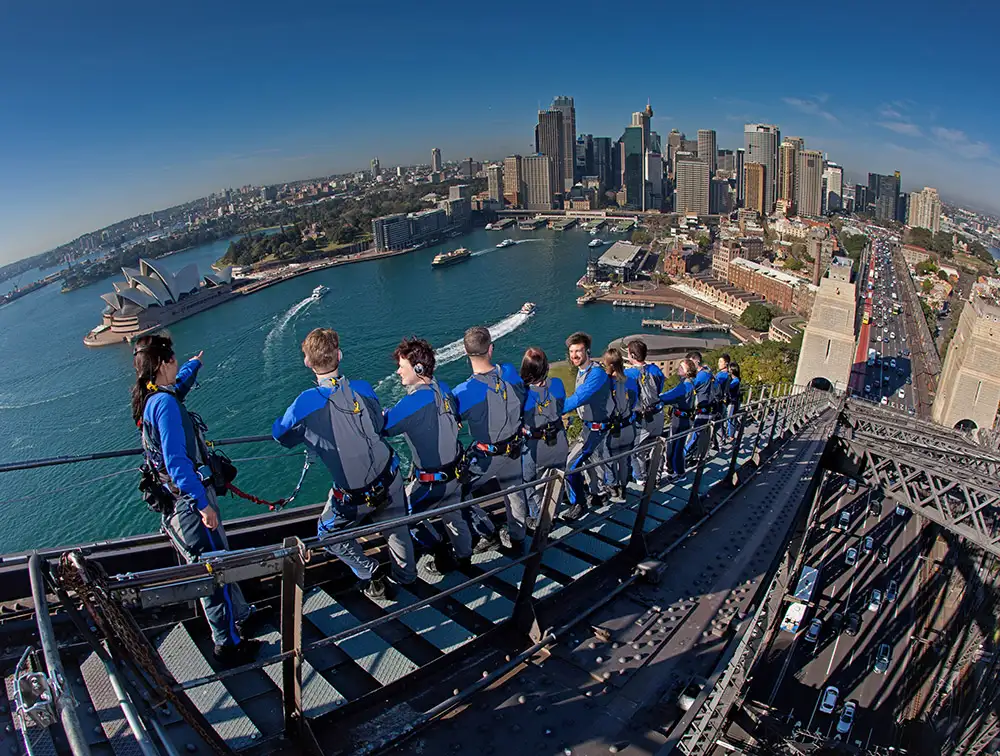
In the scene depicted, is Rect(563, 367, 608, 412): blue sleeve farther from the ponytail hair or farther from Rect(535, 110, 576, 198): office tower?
Rect(535, 110, 576, 198): office tower

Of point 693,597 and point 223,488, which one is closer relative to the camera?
point 223,488

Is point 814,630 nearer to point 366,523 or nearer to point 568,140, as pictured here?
point 366,523

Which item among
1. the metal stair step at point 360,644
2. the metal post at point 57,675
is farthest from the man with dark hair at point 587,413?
the metal post at point 57,675

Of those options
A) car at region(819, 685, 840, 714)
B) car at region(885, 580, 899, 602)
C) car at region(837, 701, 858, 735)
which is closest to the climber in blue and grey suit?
car at region(837, 701, 858, 735)

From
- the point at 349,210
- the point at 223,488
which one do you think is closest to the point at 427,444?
the point at 223,488

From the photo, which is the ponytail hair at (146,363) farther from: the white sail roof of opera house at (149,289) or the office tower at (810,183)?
the office tower at (810,183)

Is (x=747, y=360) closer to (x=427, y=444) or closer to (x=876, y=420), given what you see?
(x=876, y=420)
